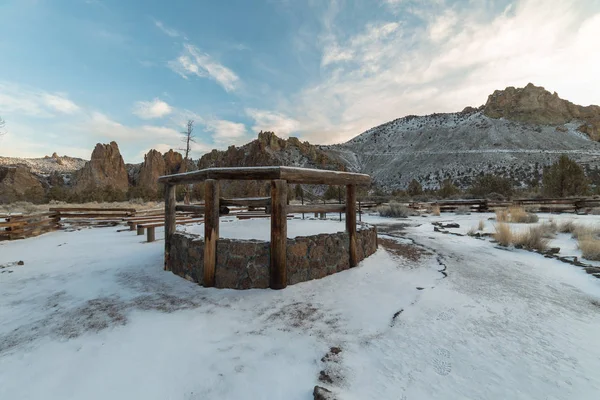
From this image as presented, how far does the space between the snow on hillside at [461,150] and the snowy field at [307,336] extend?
149 feet

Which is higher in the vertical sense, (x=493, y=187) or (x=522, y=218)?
(x=493, y=187)

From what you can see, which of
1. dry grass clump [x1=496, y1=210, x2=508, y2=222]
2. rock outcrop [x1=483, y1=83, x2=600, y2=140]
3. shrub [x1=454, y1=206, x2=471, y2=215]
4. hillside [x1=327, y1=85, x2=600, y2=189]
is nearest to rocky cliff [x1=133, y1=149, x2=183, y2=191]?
hillside [x1=327, y1=85, x2=600, y2=189]

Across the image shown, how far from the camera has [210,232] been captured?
4148 mm

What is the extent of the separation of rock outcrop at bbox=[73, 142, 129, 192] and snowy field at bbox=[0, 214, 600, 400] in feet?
197

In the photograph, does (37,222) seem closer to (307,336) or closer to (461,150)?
(307,336)

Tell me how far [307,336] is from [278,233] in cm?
164

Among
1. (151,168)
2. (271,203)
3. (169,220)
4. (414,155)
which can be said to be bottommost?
(169,220)

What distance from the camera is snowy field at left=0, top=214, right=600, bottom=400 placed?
2.00 metres

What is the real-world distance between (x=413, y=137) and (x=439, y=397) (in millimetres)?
74113

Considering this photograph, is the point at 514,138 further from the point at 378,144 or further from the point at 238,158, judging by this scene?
the point at 238,158

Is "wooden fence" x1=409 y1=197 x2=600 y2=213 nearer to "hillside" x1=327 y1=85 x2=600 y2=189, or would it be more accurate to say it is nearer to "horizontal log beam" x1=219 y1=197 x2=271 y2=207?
"horizontal log beam" x1=219 y1=197 x2=271 y2=207

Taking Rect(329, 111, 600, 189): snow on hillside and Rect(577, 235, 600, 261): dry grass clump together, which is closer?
Rect(577, 235, 600, 261): dry grass clump

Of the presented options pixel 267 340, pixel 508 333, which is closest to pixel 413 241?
pixel 508 333

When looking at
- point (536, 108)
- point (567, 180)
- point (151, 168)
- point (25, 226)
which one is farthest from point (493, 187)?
point (536, 108)
